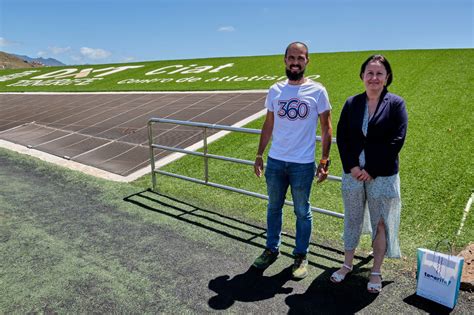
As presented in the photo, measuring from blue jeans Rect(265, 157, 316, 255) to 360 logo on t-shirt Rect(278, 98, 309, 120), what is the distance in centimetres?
39

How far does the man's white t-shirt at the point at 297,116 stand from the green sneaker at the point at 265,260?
3.12 feet

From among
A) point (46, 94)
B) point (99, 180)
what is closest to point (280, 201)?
point (99, 180)

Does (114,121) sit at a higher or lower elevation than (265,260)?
higher

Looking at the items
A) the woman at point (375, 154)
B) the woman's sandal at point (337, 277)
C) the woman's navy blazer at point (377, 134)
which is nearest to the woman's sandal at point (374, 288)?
the woman at point (375, 154)

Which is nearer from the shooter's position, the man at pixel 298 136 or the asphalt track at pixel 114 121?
the man at pixel 298 136

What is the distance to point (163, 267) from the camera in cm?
352

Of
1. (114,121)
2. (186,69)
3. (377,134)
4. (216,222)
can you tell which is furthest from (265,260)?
(186,69)

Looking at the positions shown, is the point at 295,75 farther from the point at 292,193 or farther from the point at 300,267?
the point at 300,267

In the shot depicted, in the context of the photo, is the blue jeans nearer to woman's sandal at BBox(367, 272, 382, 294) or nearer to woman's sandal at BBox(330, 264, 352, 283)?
woman's sandal at BBox(330, 264, 352, 283)

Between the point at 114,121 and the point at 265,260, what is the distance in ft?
28.4

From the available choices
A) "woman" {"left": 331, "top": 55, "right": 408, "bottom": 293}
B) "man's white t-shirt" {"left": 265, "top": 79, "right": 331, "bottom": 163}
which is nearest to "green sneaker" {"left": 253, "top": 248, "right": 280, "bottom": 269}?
"woman" {"left": 331, "top": 55, "right": 408, "bottom": 293}

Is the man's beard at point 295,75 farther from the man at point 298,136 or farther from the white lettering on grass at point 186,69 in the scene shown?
the white lettering on grass at point 186,69

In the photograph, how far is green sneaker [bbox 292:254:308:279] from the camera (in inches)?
131

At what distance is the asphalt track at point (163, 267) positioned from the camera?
9.71 ft
